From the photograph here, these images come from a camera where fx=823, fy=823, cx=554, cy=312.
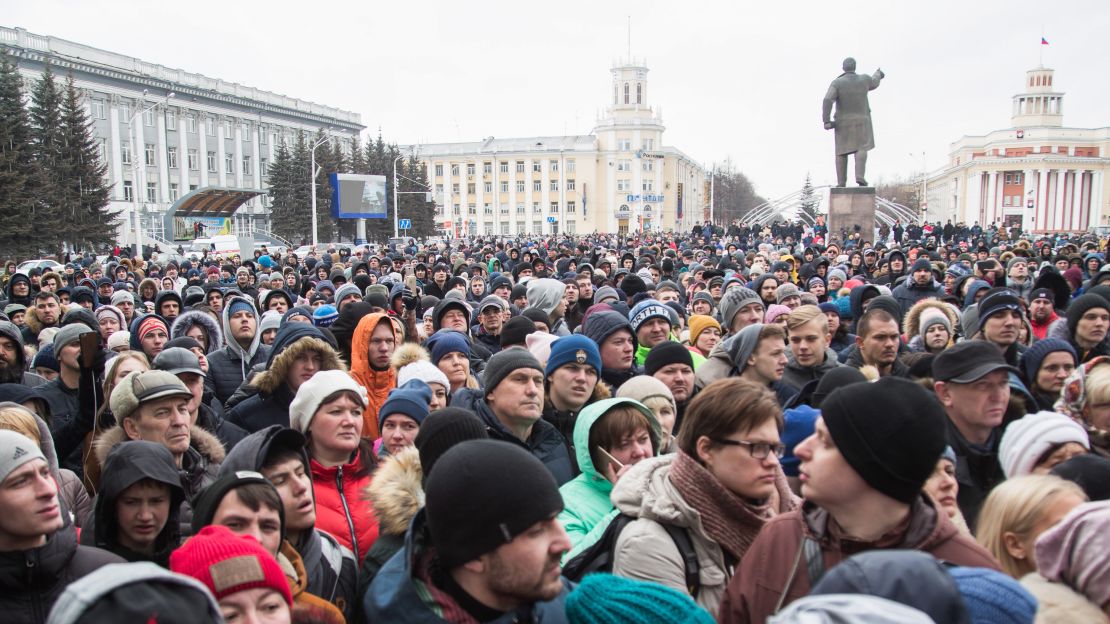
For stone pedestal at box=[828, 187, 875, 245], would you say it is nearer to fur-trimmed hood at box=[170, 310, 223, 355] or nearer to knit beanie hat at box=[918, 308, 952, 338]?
knit beanie hat at box=[918, 308, 952, 338]

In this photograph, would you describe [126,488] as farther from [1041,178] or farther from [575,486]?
[1041,178]

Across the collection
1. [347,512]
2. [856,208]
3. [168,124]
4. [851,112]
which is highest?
[168,124]

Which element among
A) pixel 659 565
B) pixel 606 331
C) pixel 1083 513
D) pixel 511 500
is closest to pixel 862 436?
pixel 1083 513

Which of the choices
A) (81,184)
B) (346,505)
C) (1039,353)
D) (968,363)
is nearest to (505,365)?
(346,505)

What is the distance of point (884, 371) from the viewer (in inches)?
233

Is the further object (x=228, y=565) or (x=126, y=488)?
(x=126, y=488)

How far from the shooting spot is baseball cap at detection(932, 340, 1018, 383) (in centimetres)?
407

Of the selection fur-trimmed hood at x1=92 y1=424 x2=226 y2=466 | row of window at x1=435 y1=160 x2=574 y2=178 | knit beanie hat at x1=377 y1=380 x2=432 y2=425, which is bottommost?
fur-trimmed hood at x1=92 y1=424 x2=226 y2=466

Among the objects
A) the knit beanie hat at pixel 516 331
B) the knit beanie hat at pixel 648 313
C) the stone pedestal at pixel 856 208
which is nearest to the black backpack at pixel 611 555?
the knit beanie hat at pixel 516 331

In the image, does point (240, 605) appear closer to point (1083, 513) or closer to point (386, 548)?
point (386, 548)

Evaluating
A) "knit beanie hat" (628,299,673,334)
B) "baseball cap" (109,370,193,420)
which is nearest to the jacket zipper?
"baseball cap" (109,370,193,420)

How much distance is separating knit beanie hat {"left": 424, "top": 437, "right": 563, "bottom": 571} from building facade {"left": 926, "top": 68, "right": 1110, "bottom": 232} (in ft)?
310

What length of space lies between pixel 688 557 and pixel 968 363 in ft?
7.55

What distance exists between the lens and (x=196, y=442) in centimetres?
424
